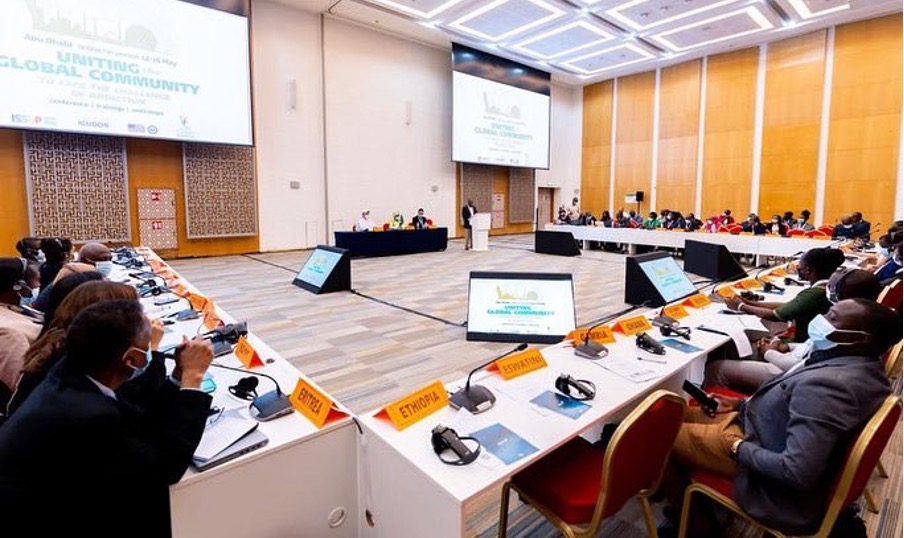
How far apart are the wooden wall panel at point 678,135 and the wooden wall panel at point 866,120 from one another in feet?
10.5

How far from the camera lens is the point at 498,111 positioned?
A: 13.3 meters

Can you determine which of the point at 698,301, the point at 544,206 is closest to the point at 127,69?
the point at 698,301

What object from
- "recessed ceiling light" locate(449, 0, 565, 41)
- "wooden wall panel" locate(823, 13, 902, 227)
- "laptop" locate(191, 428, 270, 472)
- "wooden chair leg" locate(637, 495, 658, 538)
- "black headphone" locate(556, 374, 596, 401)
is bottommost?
"wooden chair leg" locate(637, 495, 658, 538)

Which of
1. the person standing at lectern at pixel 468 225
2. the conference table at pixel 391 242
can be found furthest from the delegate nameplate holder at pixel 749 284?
the person standing at lectern at pixel 468 225

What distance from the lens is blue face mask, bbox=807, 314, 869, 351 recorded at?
154cm

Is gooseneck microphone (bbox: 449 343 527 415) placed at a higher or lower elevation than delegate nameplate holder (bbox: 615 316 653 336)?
lower

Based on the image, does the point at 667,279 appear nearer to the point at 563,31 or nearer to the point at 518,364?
the point at 518,364

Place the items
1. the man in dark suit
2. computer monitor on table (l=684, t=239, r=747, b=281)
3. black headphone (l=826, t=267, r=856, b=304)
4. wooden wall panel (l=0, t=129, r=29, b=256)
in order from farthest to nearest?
1. wooden wall panel (l=0, t=129, r=29, b=256)
2. computer monitor on table (l=684, t=239, r=747, b=281)
3. black headphone (l=826, t=267, r=856, b=304)
4. the man in dark suit

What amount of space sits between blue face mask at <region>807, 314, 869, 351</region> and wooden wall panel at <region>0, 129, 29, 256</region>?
10.2 m

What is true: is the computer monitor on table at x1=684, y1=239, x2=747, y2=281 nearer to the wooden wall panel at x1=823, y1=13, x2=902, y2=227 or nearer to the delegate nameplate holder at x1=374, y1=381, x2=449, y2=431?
the delegate nameplate holder at x1=374, y1=381, x2=449, y2=431

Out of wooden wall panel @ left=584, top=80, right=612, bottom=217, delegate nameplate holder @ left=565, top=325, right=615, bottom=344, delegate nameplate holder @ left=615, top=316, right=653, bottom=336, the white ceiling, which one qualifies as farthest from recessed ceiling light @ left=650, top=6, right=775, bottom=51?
delegate nameplate holder @ left=565, top=325, right=615, bottom=344

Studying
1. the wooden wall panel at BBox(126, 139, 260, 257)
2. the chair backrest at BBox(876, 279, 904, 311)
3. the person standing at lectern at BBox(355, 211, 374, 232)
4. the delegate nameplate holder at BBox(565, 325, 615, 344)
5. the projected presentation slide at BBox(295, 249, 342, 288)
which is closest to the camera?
the delegate nameplate holder at BBox(565, 325, 615, 344)

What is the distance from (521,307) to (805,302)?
176 cm

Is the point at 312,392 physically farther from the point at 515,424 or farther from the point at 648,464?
the point at 648,464
